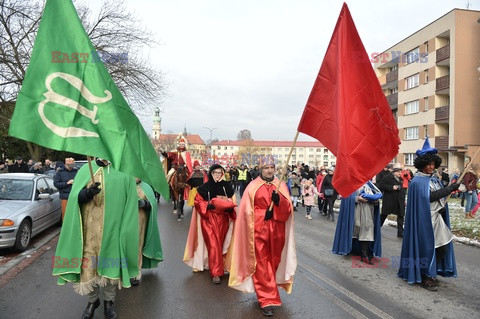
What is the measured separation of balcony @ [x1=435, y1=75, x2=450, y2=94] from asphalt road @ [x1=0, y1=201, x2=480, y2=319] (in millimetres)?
30387

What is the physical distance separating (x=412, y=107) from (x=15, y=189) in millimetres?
37806

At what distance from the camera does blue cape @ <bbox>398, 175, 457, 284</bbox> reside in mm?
5504

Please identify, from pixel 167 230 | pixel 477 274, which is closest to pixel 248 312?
pixel 477 274

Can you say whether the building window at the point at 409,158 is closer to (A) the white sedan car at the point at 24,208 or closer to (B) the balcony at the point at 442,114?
(B) the balcony at the point at 442,114

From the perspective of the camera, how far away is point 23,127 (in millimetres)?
3311

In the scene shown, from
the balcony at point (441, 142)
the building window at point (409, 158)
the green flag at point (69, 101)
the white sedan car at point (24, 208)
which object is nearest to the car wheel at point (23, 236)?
the white sedan car at point (24, 208)

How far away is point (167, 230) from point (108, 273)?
228 inches

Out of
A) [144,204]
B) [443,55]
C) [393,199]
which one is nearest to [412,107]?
[443,55]

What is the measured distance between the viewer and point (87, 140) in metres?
3.50

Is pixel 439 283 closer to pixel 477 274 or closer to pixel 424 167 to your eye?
pixel 477 274

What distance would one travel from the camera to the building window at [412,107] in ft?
122

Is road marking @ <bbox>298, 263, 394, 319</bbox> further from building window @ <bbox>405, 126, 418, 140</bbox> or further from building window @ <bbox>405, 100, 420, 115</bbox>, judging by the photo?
building window @ <bbox>405, 100, 420, 115</bbox>

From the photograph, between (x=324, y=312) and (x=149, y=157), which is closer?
(x=149, y=157)

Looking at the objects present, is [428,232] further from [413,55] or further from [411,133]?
[413,55]
